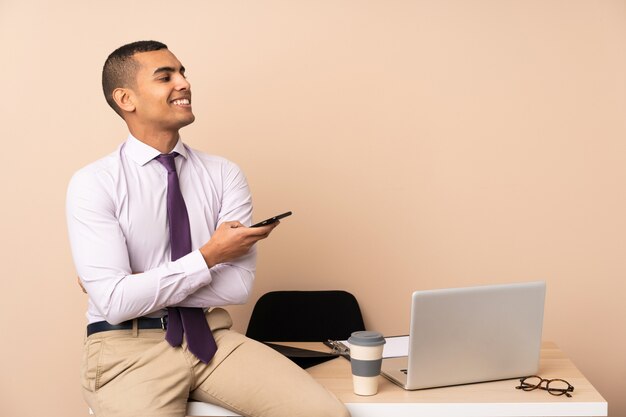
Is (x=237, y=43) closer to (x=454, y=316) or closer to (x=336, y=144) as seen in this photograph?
(x=336, y=144)

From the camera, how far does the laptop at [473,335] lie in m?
2.22

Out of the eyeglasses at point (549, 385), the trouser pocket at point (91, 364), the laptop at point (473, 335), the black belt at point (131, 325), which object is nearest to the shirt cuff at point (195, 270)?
the black belt at point (131, 325)

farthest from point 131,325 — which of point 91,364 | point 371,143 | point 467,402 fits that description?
point 371,143

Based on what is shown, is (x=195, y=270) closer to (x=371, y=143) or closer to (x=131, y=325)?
(x=131, y=325)

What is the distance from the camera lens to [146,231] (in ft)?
8.28

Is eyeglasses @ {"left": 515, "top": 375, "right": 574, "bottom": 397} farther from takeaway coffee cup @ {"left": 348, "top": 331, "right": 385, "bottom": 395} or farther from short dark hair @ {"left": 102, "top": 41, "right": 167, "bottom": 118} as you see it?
short dark hair @ {"left": 102, "top": 41, "right": 167, "bottom": 118}

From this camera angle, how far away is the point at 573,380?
2.39 m

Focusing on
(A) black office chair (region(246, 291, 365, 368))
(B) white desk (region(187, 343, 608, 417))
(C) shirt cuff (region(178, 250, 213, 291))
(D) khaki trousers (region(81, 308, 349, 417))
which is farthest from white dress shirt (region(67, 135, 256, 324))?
(A) black office chair (region(246, 291, 365, 368))

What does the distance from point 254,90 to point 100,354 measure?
5.28 ft

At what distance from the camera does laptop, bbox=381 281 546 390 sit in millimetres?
2225

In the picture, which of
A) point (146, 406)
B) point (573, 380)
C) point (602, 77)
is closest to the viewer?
point (146, 406)

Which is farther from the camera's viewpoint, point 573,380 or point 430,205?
point 430,205

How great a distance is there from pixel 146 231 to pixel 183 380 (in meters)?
0.51

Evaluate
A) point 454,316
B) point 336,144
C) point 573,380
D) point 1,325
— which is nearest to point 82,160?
point 1,325
